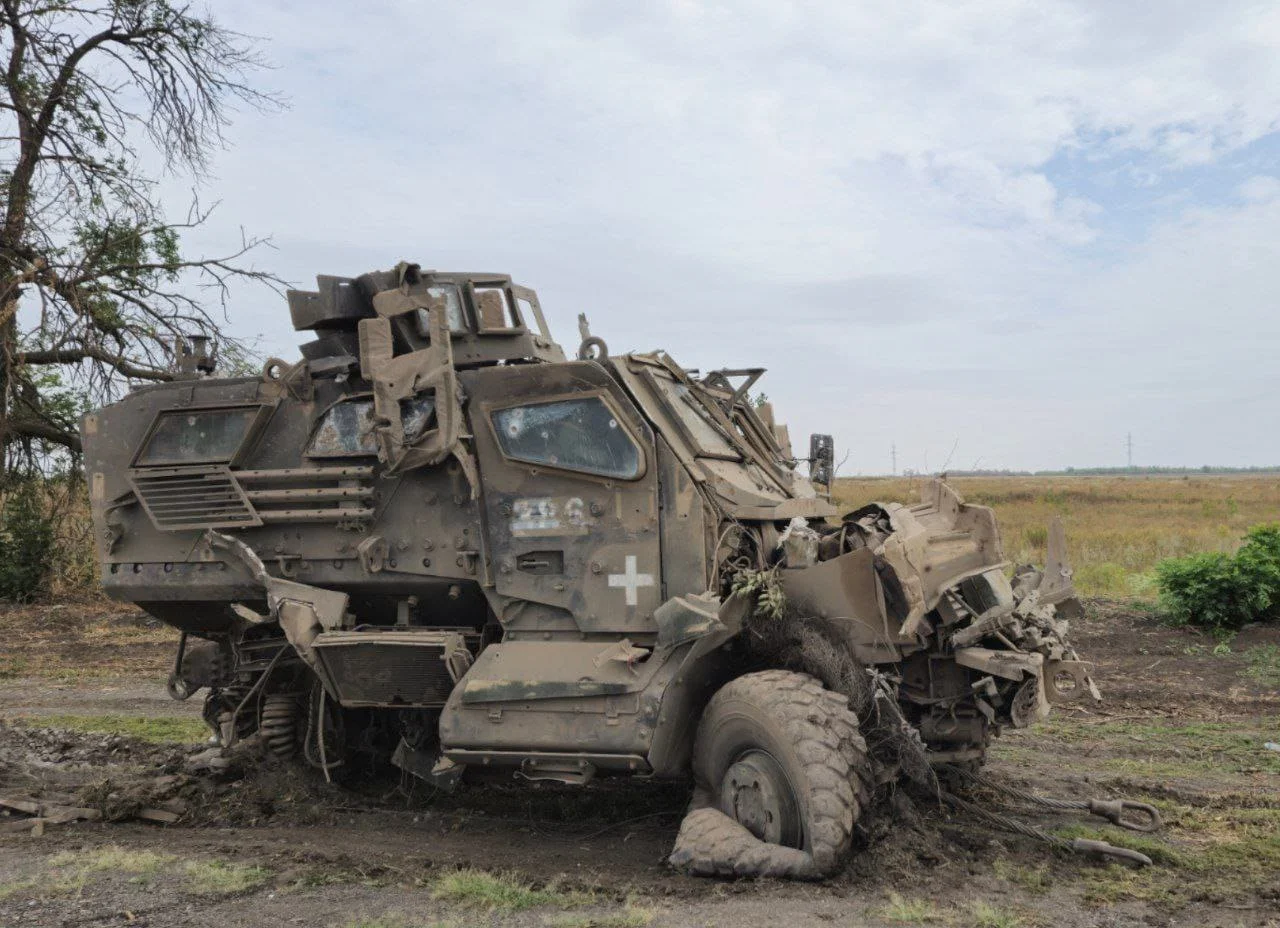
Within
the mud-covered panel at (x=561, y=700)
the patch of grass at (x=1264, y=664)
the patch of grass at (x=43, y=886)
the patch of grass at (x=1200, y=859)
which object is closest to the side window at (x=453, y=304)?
the mud-covered panel at (x=561, y=700)

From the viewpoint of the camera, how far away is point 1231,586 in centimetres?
1385

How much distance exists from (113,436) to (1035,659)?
617cm

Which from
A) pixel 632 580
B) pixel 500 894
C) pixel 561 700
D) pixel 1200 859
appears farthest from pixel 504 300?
pixel 1200 859

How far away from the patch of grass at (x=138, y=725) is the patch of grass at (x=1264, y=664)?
10012 millimetres

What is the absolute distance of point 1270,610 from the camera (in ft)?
45.8

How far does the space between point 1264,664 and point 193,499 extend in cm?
1061

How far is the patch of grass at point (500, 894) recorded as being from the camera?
5645mm

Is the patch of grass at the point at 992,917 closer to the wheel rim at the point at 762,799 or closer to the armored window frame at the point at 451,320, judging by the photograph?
the wheel rim at the point at 762,799

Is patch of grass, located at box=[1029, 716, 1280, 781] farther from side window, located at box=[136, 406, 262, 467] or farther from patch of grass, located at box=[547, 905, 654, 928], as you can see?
side window, located at box=[136, 406, 262, 467]

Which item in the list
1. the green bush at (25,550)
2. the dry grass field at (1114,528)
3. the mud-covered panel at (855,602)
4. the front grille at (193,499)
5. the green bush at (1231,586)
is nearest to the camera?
the mud-covered panel at (855,602)

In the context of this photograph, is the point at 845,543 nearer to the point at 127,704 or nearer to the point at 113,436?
the point at 113,436

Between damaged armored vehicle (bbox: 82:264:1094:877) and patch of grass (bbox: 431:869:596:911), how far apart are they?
659 mm

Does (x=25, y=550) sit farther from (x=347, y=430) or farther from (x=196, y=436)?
(x=347, y=430)

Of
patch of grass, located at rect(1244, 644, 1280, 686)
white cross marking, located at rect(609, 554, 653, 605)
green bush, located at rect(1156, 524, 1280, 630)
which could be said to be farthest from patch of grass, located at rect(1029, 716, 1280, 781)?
green bush, located at rect(1156, 524, 1280, 630)
